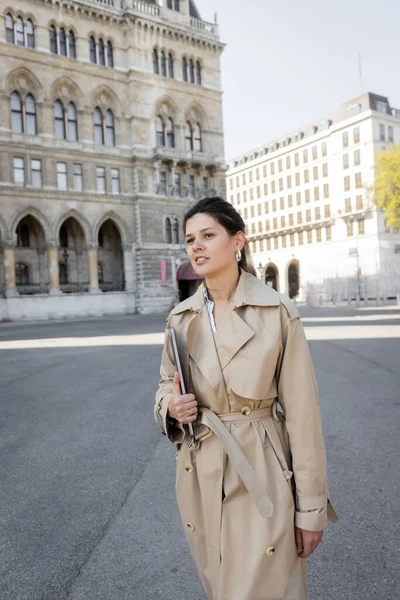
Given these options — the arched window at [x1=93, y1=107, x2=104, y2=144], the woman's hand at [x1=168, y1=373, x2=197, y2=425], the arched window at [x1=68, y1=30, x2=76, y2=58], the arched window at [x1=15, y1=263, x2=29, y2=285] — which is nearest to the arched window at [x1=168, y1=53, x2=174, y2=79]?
the arched window at [x1=93, y1=107, x2=104, y2=144]

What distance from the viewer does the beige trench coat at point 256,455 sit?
1.63 metres

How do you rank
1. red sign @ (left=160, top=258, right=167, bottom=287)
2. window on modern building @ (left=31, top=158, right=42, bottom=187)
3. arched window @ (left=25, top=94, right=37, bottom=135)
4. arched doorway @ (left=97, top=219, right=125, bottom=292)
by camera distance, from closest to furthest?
1. window on modern building @ (left=31, top=158, right=42, bottom=187)
2. arched window @ (left=25, top=94, right=37, bottom=135)
3. red sign @ (left=160, top=258, right=167, bottom=287)
4. arched doorway @ (left=97, top=219, right=125, bottom=292)

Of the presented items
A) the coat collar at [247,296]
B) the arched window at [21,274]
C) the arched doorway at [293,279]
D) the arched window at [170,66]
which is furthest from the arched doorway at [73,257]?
the coat collar at [247,296]

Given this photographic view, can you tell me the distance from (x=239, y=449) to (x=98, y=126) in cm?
3562

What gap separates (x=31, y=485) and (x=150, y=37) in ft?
124

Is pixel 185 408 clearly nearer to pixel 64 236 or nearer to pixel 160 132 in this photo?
pixel 64 236

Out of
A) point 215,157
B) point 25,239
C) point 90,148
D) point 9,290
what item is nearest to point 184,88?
point 215,157

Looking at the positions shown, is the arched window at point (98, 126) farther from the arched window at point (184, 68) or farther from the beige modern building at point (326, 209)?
the beige modern building at point (326, 209)

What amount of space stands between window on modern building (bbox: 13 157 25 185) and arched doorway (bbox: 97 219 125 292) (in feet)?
24.1

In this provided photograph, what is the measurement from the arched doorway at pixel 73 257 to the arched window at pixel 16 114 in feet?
22.5

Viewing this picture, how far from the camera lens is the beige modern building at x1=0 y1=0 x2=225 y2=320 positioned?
3061cm

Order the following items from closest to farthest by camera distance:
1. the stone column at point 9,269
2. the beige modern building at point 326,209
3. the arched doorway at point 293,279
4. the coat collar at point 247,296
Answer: the coat collar at point 247,296
the stone column at point 9,269
the beige modern building at point 326,209
the arched doorway at point 293,279

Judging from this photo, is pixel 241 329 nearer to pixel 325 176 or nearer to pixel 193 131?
pixel 193 131

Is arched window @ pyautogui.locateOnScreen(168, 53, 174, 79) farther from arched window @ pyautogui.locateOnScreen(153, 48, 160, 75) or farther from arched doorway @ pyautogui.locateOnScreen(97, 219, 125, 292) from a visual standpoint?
arched doorway @ pyautogui.locateOnScreen(97, 219, 125, 292)
